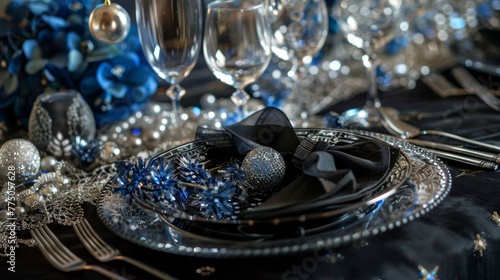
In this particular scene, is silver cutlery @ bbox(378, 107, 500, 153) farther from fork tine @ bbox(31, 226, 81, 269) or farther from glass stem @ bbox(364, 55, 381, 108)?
fork tine @ bbox(31, 226, 81, 269)

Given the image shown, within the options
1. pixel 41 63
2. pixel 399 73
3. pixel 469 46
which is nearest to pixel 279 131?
pixel 41 63

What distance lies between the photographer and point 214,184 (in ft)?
1.88

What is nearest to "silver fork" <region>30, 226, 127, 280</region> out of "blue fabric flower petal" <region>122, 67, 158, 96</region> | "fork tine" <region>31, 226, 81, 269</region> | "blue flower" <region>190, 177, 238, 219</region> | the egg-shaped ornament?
Answer: "fork tine" <region>31, 226, 81, 269</region>

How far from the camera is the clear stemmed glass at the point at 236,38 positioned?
0.78m

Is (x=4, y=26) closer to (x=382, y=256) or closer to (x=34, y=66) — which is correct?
(x=34, y=66)

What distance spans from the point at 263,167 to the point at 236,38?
0.75 ft

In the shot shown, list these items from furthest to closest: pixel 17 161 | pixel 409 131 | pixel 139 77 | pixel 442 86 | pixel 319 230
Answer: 1. pixel 442 86
2. pixel 139 77
3. pixel 409 131
4. pixel 17 161
5. pixel 319 230

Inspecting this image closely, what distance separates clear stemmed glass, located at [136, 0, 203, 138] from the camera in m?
0.78

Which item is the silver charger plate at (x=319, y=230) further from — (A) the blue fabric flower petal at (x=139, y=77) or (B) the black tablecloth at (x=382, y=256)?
(A) the blue fabric flower petal at (x=139, y=77)

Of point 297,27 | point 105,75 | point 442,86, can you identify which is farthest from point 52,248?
point 442,86

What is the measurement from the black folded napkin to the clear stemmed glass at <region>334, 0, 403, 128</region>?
0.25 meters

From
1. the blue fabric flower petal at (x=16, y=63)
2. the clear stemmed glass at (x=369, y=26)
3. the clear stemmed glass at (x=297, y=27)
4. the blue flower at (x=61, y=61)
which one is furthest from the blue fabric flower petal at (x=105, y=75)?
the clear stemmed glass at (x=369, y=26)

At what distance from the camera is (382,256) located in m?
0.54

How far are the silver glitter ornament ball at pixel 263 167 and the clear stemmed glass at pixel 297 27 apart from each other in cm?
31
